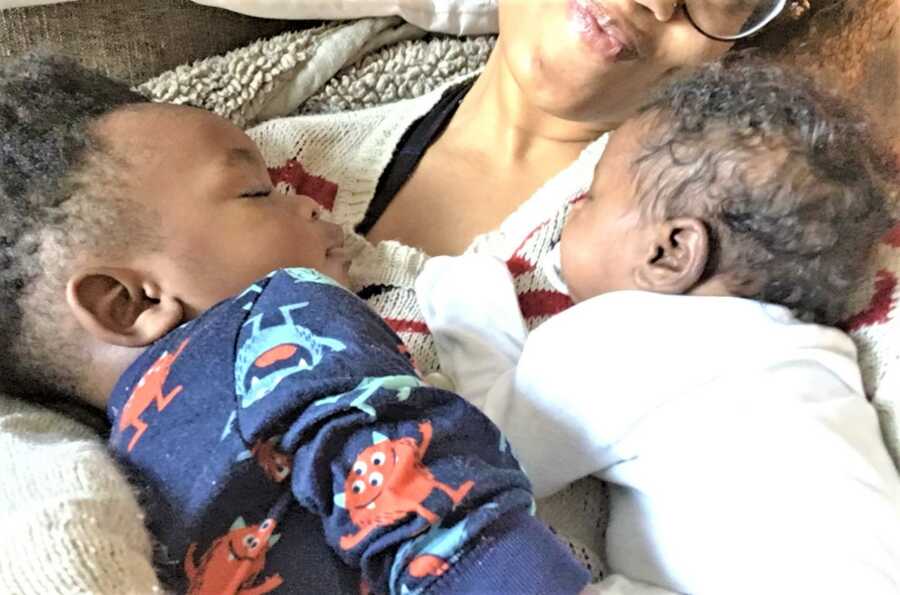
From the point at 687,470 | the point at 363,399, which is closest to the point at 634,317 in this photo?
the point at 687,470

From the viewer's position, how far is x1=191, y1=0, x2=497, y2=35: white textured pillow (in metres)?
1.48

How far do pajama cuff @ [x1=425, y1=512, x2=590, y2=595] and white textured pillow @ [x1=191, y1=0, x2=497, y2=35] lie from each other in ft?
3.24

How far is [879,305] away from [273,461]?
61 cm

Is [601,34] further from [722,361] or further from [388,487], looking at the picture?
[388,487]

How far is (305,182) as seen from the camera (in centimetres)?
131

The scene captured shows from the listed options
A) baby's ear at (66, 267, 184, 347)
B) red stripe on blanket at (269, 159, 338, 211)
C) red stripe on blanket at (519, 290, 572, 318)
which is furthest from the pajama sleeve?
red stripe on blanket at (269, 159, 338, 211)

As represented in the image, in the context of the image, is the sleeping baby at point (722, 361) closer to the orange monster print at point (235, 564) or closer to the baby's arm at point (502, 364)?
the baby's arm at point (502, 364)

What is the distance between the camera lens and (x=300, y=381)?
29.3 inches

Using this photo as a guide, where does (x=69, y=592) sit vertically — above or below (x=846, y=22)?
below

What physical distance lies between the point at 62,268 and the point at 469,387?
0.41 metres

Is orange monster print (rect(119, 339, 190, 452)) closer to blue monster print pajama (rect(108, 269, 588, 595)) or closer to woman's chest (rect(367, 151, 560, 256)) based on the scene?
blue monster print pajama (rect(108, 269, 588, 595))

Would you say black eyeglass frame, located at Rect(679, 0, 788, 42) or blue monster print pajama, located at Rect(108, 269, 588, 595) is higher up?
black eyeglass frame, located at Rect(679, 0, 788, 42)

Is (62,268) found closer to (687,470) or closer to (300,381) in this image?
(300,381)

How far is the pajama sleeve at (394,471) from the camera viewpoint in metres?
0.71
